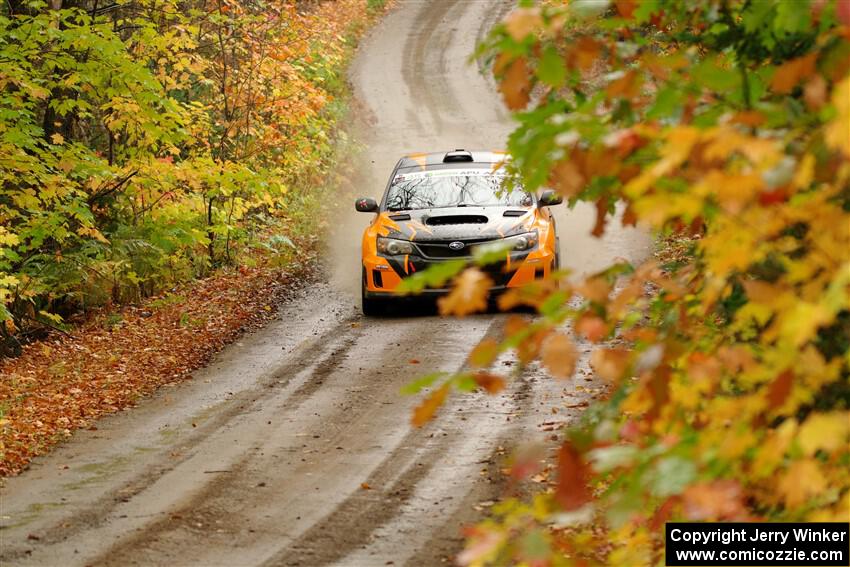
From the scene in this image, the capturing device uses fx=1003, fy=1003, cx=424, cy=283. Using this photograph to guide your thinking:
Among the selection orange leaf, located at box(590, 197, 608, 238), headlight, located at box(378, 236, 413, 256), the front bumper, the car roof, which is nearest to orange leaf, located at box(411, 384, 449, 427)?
orange leaf, located at box(590, 197, 608, 238)

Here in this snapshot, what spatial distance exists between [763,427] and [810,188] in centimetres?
73

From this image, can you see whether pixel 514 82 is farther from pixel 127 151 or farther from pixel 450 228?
pixel 127 151

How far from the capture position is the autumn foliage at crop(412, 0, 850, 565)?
8.05 feet

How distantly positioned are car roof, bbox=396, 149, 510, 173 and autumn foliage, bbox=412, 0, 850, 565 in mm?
10565

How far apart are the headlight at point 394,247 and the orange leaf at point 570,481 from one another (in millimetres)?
10022

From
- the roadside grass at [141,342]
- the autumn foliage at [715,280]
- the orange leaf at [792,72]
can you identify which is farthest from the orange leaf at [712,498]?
the roadside grass at [141,342]

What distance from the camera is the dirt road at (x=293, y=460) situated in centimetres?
679

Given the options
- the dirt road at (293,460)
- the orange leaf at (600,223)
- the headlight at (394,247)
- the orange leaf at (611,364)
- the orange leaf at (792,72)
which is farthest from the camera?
the headlight at (394,247)

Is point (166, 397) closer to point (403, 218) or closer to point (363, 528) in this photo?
point (403, 218)

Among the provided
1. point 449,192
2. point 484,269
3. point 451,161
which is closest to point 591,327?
point 484,269

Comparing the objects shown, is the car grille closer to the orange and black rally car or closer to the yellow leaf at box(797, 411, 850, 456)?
the orange and black rally car

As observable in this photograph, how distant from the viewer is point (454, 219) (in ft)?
43.0

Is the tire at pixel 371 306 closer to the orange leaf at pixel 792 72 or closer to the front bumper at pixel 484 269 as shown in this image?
the front bumper at pixel 484 269

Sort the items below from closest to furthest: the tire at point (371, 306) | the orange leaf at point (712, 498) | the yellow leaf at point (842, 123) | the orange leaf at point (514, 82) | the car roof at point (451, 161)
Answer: the yellow leaf at point (842, 123) → the orange leaf at point (712, 498) → the orange leaf at point (514, 82) → the tire at point (371, 306) → the car roof at point (451, 161)
